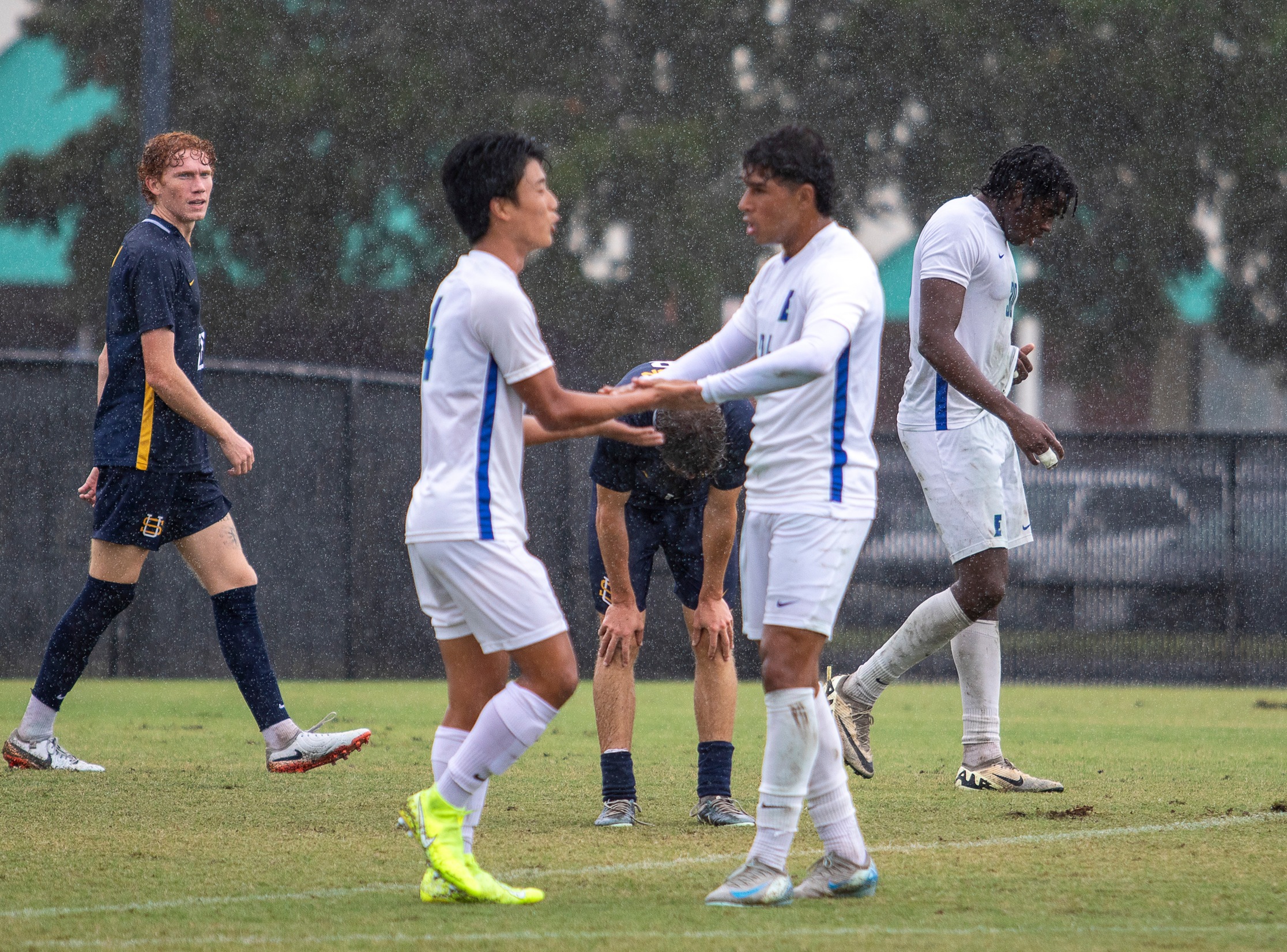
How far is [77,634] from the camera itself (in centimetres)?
698

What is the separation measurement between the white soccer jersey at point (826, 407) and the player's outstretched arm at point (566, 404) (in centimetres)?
35

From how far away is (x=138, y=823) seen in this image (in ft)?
18.9

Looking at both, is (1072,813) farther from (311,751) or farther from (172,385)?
(172,385)

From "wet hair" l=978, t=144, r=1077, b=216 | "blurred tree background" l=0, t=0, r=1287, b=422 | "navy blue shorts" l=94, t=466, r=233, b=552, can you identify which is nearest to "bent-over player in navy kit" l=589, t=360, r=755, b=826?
"wet hair" l=978, t=144, r=1077, b=216

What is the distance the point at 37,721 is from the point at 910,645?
11.5 ft

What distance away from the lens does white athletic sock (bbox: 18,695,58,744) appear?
7.09 meters

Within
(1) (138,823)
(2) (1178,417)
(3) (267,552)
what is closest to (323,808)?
(1) (138,823)

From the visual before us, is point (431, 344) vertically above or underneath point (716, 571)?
above

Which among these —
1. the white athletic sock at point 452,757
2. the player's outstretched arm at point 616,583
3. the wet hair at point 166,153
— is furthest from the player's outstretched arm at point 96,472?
the white athletic sock at point 452,757

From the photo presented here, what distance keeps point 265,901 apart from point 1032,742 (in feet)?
18.2

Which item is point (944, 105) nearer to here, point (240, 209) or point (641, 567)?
point (240, 209)

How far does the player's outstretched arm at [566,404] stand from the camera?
4.40 meters

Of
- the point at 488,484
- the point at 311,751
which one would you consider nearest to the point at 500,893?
the point at 488,484

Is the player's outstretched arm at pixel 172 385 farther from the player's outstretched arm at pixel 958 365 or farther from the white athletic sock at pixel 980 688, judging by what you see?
the white athletic sock at pixel 980 688
